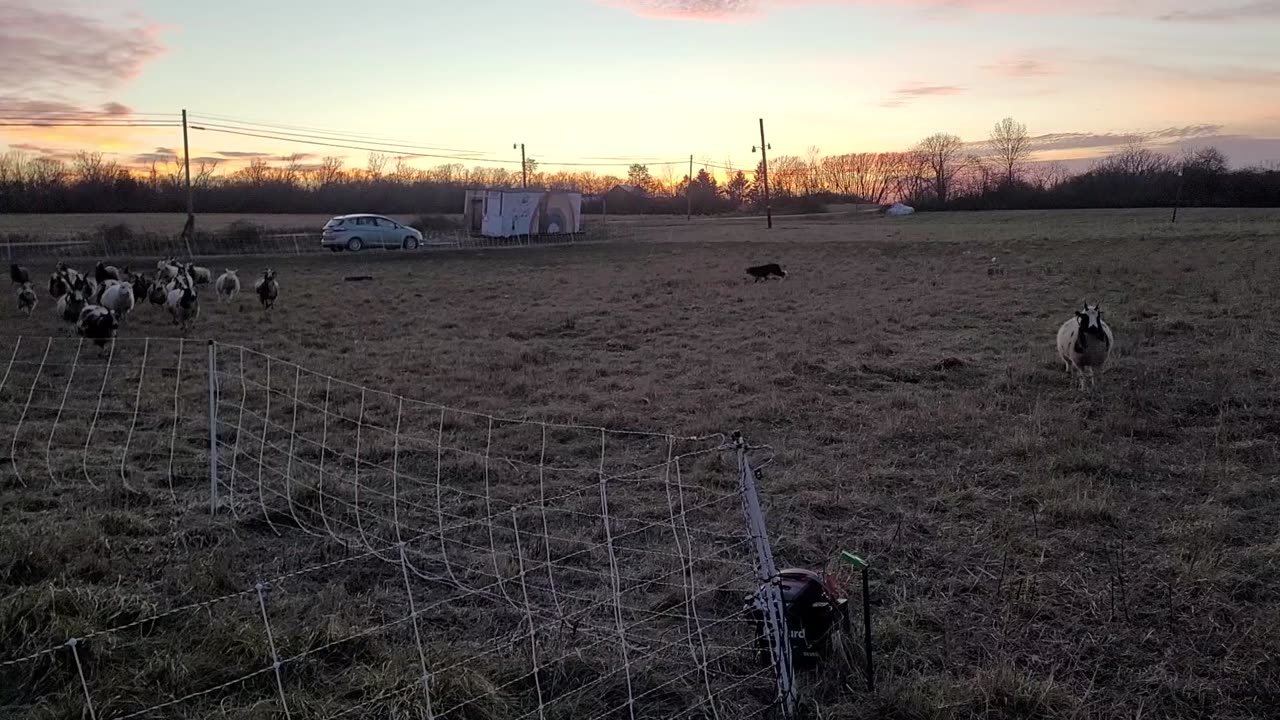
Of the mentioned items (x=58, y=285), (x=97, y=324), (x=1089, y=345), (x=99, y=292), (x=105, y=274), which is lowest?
(x=1089, y=345)

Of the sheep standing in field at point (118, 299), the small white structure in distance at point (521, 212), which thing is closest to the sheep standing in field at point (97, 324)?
the sheep standing in field at point (118, 299)

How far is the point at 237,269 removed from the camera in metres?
24.7

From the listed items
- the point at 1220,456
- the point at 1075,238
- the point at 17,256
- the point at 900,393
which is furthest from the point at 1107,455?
the point at 17,256

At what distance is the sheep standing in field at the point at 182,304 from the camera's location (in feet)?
45.4

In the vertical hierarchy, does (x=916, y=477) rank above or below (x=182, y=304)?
below

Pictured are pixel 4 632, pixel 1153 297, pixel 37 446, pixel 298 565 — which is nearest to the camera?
pixel 4 632

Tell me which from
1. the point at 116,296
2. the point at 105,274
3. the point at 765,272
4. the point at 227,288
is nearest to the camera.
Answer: the point at 116,296

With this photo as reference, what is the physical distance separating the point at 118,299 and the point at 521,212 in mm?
22737

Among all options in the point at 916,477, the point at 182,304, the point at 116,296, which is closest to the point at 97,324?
the point at 182,304

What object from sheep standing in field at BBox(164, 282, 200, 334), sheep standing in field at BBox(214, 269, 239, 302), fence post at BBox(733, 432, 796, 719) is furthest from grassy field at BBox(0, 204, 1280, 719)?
sheep standing in field at BBox(214, 269, 239, 302)

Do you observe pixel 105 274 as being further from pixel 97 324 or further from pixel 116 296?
pixel 97 324

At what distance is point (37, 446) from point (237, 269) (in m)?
19.3

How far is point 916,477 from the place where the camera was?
614 centimetres

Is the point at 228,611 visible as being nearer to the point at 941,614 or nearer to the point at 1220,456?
the point at 941,614
